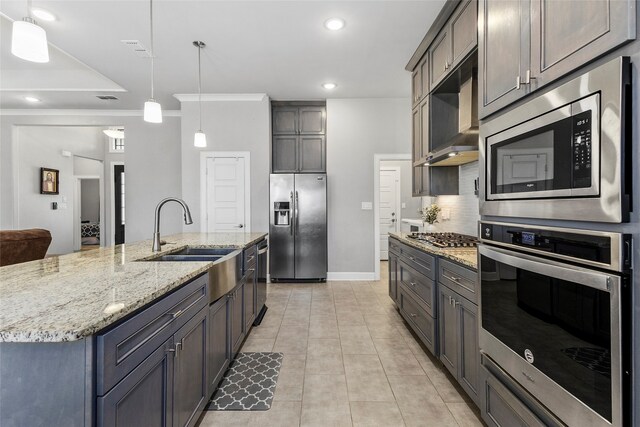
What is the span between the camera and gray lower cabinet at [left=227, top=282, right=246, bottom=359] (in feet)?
7.55

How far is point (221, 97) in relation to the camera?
5.02 meters

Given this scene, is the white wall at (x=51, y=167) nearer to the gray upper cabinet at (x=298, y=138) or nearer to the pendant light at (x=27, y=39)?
the gray upper cabinet at (x=298, y=138)

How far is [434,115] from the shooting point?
10.3 ft

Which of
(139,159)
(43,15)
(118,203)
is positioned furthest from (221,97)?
(118,203)

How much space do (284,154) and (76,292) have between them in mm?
4376

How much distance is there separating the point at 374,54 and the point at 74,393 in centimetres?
385

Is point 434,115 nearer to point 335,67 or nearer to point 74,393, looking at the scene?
point 335,67

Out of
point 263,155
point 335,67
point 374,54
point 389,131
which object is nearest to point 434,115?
point 374,54

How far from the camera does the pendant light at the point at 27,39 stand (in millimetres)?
1550

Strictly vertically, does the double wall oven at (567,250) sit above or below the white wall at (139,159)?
below

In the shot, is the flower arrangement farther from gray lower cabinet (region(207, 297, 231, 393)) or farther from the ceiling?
gray lower cabinet (region(207, 297, 231, 393))

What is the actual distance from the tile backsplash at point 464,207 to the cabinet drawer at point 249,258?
2.11 m

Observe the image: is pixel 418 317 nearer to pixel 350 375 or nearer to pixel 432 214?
pixel 350 375

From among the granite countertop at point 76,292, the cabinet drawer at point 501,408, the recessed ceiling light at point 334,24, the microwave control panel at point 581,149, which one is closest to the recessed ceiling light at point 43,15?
the granite countertop at point 76,292
